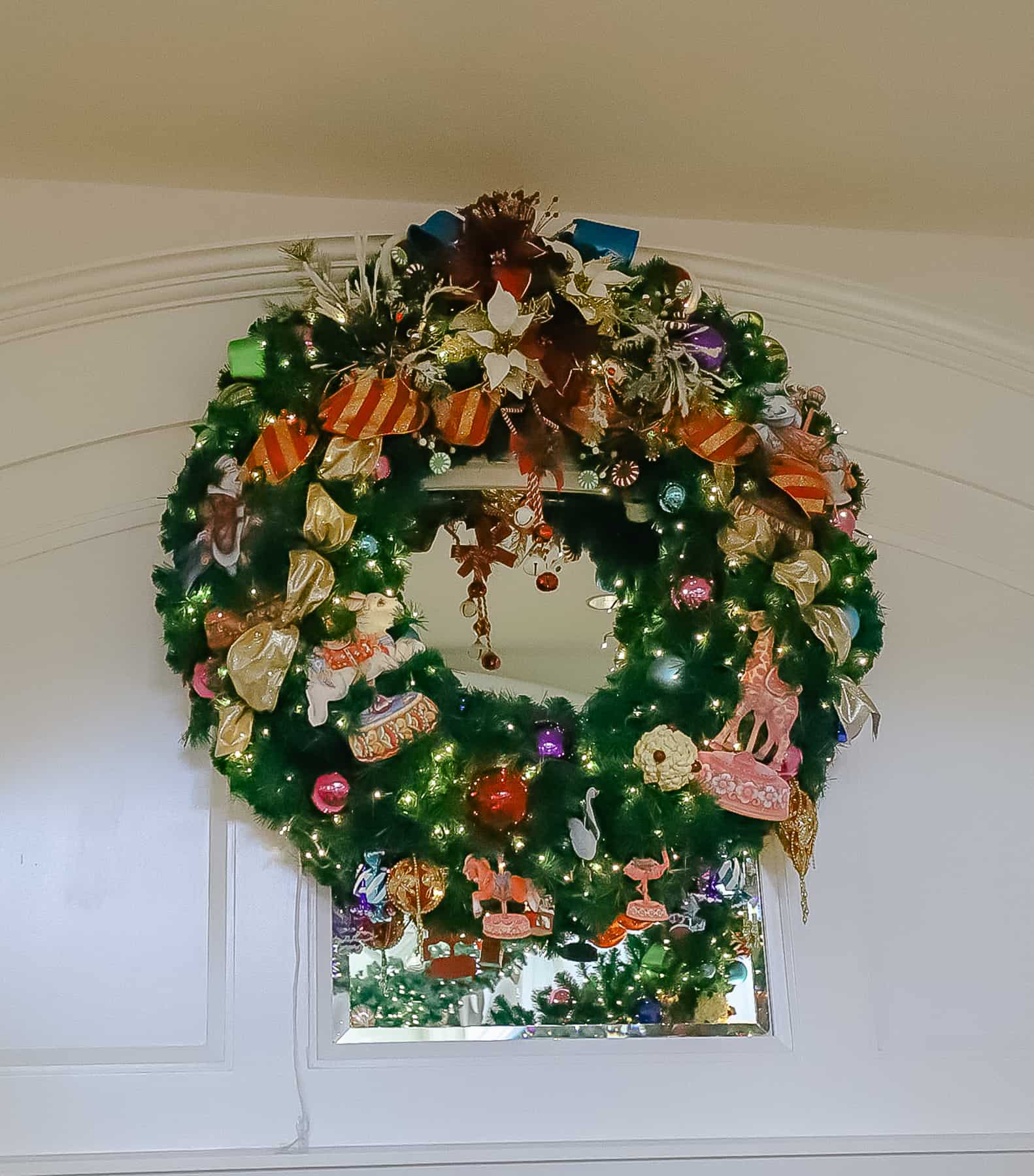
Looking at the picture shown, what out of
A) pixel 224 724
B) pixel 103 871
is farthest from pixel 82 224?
pixel 103 871

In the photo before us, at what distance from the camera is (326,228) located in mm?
1998

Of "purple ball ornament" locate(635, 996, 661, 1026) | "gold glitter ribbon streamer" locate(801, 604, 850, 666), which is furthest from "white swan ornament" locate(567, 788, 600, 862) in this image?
"gold glitter ribbon streamer" locate(801, 604, 850, 666)

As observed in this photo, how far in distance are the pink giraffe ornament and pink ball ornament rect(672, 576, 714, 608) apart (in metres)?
0.13

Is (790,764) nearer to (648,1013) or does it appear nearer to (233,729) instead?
(648,1013)

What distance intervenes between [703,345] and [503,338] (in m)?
0.33

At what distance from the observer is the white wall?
166 cm

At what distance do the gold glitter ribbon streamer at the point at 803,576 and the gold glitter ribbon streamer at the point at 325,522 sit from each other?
0.64 metres

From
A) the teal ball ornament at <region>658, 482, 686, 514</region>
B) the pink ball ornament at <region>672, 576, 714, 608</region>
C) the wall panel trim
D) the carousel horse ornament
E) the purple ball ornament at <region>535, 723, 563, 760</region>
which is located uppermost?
the teal ball ornament at <region>658, 482, 686, 514</region>

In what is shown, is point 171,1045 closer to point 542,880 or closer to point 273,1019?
point 273,1019

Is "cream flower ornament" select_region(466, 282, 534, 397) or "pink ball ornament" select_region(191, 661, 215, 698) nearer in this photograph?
"pink ball ornament" select_region(191, 661, 215, 698)

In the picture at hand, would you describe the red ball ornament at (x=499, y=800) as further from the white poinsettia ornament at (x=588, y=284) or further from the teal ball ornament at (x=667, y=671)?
the white poinsettia ornament at (x=588, y=284)

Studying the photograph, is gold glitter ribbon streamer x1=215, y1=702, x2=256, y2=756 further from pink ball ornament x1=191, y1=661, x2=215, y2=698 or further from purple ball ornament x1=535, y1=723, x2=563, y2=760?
purple ball ornament x1=535, y1=723, x2=563, y2=760

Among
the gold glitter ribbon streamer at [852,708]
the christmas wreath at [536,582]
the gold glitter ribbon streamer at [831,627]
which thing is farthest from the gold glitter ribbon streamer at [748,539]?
the gold glitter ribbon streamer at [852,708]

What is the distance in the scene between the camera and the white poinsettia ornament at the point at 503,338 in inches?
68.5
